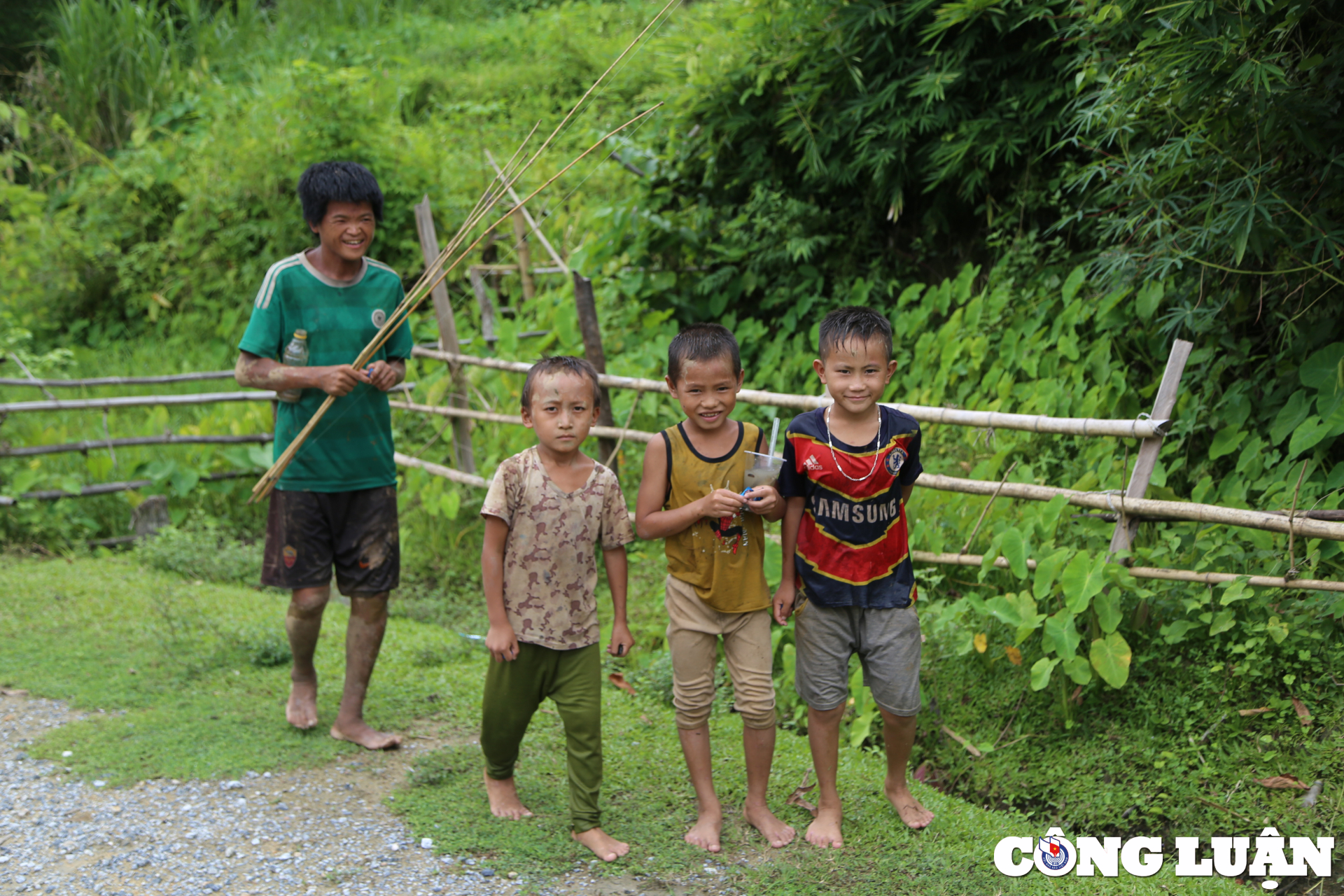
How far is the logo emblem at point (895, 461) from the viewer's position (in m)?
2.88

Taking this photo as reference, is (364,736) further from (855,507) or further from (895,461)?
(895,461)

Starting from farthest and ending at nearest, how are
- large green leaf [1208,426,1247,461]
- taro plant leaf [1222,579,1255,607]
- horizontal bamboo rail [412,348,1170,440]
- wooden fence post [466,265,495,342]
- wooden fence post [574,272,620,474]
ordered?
wooden fence post [466,265,495,342]
wooden fence post [574,272,620,474]
large green leaf [1208,426,1247,461]
horizontal bamboo rail [412,348,1170,440]
taro plant leaf [1222,579,1255,607]

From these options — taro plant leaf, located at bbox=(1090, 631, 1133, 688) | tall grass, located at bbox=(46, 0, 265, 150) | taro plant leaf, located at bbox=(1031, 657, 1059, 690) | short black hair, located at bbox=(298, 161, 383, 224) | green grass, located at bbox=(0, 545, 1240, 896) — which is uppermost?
tall grass, located at bbox=(46, 0, 265, 150)

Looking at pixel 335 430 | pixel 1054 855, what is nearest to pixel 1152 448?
pixel 1054 855

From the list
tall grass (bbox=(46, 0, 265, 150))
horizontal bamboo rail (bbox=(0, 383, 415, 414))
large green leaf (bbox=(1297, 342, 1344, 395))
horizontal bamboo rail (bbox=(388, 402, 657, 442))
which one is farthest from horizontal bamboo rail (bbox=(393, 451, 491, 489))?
tall grass (bbox=(46, 0, 265, 150))

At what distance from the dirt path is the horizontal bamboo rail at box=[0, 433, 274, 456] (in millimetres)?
3102

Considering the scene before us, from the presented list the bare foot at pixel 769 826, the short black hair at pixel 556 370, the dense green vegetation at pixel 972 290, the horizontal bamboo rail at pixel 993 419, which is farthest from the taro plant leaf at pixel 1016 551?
the short black hair at pixel 556 370

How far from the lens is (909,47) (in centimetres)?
519

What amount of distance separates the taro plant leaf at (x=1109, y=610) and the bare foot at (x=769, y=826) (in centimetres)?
123

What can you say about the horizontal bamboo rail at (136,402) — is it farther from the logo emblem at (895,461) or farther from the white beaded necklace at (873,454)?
the logo emblem at (895,461)

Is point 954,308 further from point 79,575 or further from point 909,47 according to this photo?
point 79,575

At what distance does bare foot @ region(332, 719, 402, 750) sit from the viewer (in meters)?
3.58

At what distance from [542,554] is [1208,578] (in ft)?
7.14

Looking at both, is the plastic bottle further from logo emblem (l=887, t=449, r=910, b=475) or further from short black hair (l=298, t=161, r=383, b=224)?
logo emblem (l=887, t=449, r=910, b=475)
